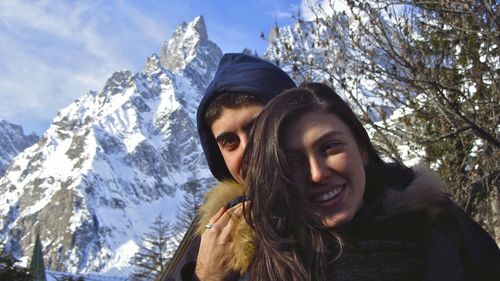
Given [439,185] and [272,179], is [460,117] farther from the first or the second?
[272,179]

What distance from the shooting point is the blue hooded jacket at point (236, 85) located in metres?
2.36

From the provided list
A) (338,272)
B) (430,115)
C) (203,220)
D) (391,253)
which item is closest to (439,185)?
(391,253)

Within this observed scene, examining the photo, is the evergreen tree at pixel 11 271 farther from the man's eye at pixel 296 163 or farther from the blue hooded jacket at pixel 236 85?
the man's eye at pixel 296 163

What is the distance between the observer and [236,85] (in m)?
2.38

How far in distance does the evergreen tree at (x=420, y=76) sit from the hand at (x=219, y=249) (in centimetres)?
320

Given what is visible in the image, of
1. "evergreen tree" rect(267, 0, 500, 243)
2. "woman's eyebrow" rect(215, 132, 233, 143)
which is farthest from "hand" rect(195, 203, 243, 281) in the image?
"evergreen tree" rect(267, 0, 500, 243)

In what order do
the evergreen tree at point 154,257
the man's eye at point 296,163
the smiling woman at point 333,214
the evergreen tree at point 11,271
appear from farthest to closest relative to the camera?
the evergreen tree at point 154,257
the evergreen tree at point 11,271
the man's eye at point 296,163
the smiling woman at point 333,214

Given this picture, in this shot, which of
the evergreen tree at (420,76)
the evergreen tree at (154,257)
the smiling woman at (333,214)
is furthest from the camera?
the evergreen tree at (154,257)

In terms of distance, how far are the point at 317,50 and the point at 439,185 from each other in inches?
168

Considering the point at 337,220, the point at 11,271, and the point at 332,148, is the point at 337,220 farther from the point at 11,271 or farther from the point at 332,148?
the point at 11,271

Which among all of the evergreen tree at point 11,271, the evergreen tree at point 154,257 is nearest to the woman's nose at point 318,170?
the evergreen tree at point 11,271

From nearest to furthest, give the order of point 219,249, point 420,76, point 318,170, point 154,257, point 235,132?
point 318,170 → point 219,249 → point 235,132 → point 420,76 → point 154,257

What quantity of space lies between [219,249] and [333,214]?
0.47m

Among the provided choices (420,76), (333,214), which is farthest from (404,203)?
(420,76)
